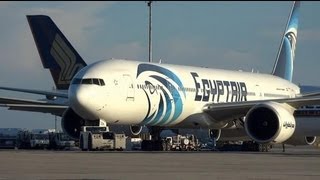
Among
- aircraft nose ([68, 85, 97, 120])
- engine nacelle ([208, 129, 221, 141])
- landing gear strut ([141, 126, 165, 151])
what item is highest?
aircraft nose ([68, 85, 97, 120])

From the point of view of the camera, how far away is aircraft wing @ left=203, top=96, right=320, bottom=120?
116 ft

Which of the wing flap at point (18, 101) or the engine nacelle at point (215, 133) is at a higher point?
the wing flap at point (18, 101)

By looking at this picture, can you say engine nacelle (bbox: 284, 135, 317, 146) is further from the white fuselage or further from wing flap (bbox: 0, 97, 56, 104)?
wing flap (bbox: 0, 97, 56, 104)

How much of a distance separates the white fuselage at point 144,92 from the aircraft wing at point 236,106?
26.0 inches

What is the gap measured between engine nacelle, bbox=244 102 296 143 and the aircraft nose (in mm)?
7092

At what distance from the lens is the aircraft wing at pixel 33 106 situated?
129ft

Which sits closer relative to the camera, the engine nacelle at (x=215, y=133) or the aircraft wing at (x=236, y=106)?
the aircraft wing at (x=236, y=106)

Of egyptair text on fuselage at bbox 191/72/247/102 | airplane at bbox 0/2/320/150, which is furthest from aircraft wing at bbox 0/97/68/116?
egyptair text on fuselage at bbox 191/72/247/102

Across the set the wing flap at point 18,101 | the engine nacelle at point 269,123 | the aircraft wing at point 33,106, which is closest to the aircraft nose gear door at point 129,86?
the engine nacelle at point 269,123

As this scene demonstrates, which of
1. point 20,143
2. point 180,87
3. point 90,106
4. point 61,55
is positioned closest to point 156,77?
point 180,87

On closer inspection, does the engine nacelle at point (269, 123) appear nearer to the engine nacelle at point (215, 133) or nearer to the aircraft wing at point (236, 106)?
the aircraft wing at point (236, 106)

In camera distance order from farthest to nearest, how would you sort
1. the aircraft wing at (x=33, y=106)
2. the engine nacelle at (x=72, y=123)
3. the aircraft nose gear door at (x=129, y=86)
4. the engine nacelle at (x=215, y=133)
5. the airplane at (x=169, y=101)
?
the engine nacelle at (x=215, y=133)
the aircraft wing at (x=33, y=106)
the engine nacelle at (x=72, y=123)
the aircraft nose gear door at (x=129, y=86)
the airplane at (x=169, y=101)

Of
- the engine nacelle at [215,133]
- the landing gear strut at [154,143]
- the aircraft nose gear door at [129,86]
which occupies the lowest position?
the landing gear strut at [154,143]

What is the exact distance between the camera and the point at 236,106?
1411 inches
